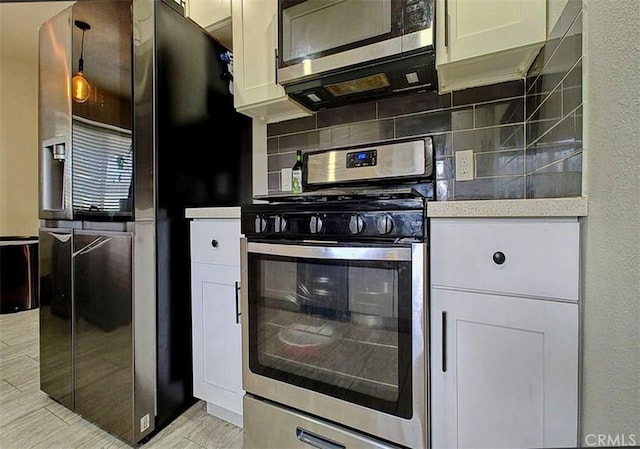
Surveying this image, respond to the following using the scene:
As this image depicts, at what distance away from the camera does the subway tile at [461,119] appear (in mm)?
1374

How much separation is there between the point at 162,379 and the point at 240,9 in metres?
1.83

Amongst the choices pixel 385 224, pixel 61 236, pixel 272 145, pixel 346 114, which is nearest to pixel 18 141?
pixel 61 236

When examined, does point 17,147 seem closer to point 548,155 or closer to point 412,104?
point 412,104

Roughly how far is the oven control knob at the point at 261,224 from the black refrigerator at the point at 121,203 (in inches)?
21.6

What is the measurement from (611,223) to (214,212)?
130 cm

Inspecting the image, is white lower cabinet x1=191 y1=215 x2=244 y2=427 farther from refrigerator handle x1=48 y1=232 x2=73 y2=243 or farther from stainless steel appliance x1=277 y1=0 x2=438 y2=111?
stainless steel appliance x1=277 y1=0 x2=438 y2=111

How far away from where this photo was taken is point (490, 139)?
1.34 meters

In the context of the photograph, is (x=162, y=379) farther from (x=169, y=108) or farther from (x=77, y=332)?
(x=169, y=108)

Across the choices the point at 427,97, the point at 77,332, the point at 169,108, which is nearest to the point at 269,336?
the point at 77,332

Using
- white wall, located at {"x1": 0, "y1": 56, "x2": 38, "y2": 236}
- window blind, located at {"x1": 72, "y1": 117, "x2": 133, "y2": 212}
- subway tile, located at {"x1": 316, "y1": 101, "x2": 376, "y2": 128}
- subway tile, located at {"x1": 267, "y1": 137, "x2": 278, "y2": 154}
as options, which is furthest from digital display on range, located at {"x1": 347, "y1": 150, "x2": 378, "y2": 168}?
white wall, located at {"x1": 0, "y1": 56, "x2": 38, "y2": 236}

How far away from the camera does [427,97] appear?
1.45 m

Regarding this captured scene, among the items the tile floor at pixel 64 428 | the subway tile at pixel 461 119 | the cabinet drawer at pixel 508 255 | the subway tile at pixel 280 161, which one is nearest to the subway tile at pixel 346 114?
the subway tile at pixel 280 161

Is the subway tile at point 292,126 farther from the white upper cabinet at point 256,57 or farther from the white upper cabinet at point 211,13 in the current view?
the white upper cabinet at point 211,13

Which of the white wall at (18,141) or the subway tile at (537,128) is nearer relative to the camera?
the subway tile at (537,128)
